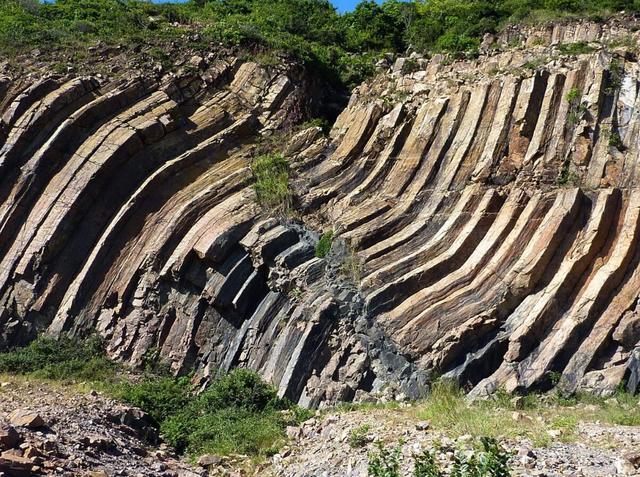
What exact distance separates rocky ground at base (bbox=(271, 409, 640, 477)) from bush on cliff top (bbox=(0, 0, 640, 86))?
11.4m

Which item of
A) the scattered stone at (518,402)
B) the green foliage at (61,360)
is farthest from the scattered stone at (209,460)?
the scattered stone at (518,402)

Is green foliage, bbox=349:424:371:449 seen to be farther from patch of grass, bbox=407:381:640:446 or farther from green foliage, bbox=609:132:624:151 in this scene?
green foliage, bbox=609:132:624:151

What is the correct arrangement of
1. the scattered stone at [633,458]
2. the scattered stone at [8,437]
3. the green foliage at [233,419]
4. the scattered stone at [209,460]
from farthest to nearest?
the green foliage at [233,419]
the scattered stone at [209,460]
the scattered stone at [8,437]
the scattered stone at [633,458]

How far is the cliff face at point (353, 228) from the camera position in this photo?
13.0 metres

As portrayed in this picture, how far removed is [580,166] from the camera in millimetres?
14883

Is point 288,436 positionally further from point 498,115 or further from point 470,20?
point 470,20

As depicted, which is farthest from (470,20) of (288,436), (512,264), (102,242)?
(288,436)

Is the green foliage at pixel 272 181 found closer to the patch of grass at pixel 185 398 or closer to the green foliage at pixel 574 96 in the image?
the patch of grass at pixel 185 398

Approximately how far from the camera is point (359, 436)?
415 inches

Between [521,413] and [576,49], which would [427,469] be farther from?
[576,49]

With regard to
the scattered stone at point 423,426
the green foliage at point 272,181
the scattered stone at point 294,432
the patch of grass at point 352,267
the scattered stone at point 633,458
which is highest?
the green foliage at point 272,181

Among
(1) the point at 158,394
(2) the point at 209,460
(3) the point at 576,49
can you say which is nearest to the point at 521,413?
(2) the point at 209,460

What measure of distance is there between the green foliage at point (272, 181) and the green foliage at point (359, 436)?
600 cm

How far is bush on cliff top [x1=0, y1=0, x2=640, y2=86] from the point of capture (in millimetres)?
19422
